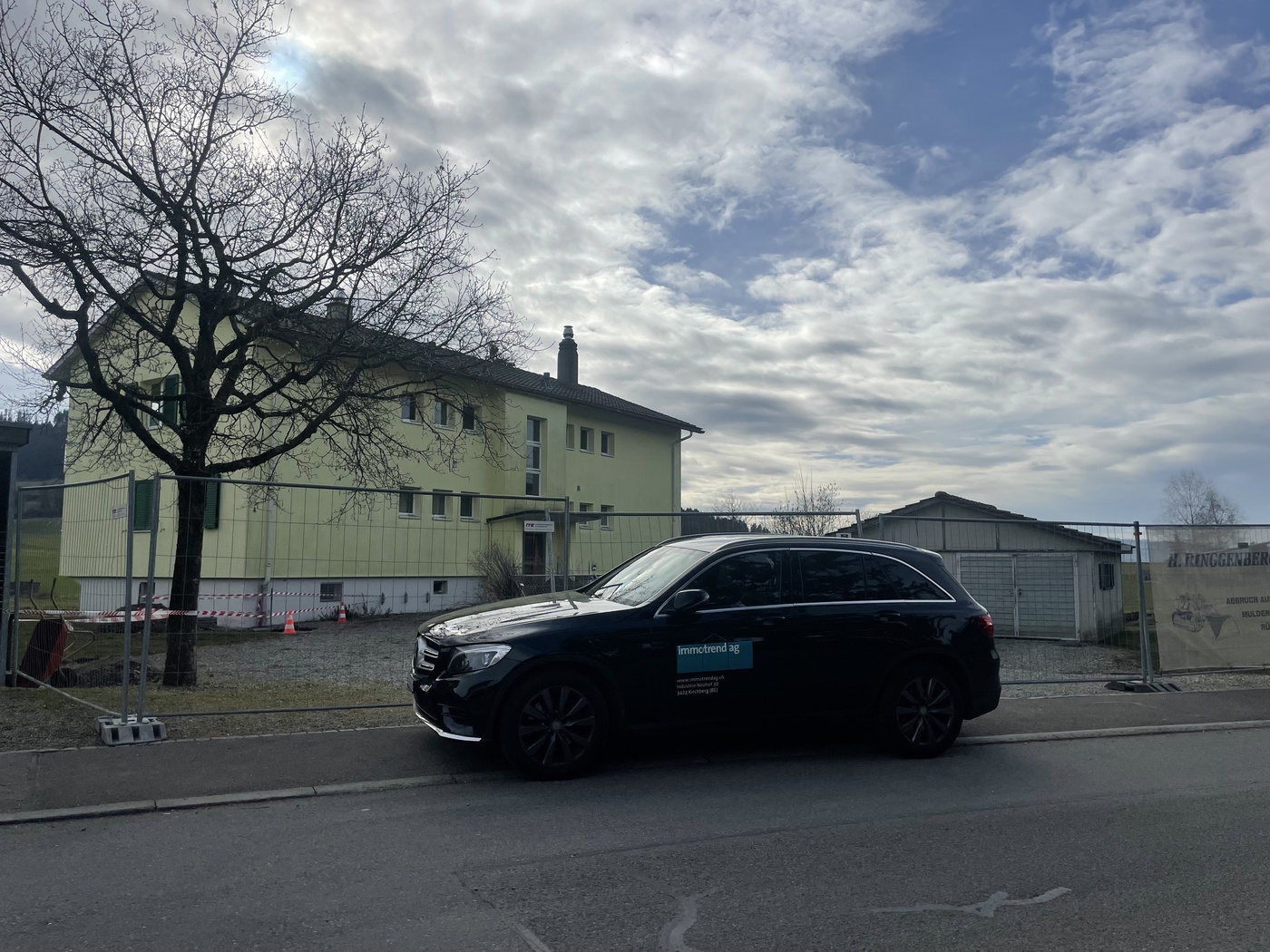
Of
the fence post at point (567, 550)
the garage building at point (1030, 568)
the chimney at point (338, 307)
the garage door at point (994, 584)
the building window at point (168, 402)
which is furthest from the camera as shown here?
the chimney at point (338, 307)

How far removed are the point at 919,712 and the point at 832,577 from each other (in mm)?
1325

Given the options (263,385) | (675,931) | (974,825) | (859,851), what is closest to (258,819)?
(675,931)

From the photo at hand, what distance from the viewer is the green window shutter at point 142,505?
8.17 metres

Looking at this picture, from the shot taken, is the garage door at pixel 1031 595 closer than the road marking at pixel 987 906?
No

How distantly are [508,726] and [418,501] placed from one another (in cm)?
349

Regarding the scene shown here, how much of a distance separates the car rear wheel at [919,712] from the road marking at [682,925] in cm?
356

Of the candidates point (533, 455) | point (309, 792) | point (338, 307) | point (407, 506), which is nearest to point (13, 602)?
point (407, 506)

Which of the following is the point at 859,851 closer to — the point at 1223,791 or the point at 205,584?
the point at 1223,791

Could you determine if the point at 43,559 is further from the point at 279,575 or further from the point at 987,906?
the point at 987,906

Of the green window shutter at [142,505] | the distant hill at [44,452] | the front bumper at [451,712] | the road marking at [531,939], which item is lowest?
the road marking at [531,939]

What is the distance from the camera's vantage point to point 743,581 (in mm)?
7805

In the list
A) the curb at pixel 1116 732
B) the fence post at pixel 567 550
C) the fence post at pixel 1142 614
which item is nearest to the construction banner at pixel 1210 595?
the fence post at pixel 1142 614

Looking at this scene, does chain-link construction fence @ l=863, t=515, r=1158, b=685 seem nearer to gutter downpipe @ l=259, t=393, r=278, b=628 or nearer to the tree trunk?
gutter downpipe @ l=259, t=393, r=278, b=628

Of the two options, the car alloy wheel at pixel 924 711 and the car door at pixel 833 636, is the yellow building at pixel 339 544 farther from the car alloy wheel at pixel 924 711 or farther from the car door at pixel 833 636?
the car alloy wheel at pixel 924 711
